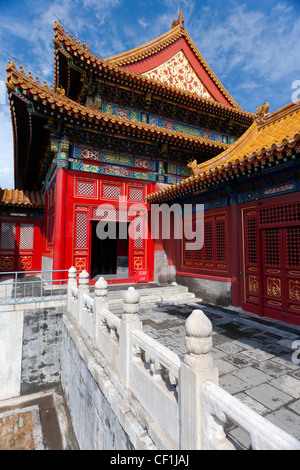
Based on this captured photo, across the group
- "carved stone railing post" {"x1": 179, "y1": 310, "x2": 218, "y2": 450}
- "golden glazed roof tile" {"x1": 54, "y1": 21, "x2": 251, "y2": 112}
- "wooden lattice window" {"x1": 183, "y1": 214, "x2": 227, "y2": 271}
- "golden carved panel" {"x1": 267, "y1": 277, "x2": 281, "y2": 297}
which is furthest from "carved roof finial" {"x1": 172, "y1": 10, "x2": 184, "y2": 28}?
"carved stone railing post" {"x1": 179, "y1": 310, "x2": 218, "y2": 450}

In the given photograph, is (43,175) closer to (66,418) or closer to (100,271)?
(100,271)

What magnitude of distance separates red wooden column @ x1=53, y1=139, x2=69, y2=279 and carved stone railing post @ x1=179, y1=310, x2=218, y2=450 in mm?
6894

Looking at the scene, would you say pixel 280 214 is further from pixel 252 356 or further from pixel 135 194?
pixel 135 194

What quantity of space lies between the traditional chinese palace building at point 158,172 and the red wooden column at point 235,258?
0.10ft

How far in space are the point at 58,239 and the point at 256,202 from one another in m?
6.10

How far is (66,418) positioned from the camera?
564cm

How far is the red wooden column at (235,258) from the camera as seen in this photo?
6.98m

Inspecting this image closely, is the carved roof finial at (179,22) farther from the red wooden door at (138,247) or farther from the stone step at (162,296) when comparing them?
the stone step at (162,296)

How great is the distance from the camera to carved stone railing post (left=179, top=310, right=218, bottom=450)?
6.20 feet

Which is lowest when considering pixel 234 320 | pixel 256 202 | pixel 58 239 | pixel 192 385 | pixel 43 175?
pixel 234 320

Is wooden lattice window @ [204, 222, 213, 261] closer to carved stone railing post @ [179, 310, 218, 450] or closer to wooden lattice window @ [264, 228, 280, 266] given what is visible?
wooden lattice window @ [264, 228, 280, 266]

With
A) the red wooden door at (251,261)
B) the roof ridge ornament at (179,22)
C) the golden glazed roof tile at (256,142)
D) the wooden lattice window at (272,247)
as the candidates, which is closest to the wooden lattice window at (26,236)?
the golden glazed roof tile at (256,142)
